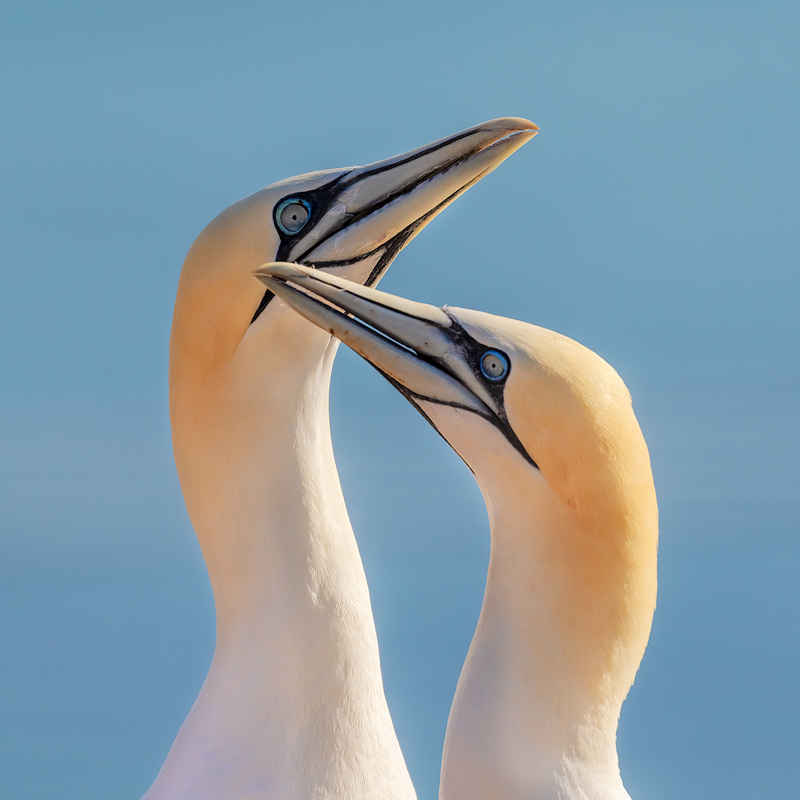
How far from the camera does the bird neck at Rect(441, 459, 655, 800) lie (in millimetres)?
4543

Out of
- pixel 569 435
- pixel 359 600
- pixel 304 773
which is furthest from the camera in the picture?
pixel 359 600

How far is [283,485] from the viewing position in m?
5.44

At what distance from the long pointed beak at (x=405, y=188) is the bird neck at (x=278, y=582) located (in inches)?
14.6

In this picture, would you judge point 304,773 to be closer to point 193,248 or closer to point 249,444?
point 249,444

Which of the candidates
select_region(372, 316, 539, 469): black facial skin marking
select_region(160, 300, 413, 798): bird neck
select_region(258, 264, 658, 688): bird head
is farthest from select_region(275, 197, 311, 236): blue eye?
select_region(258, 264, 658, 688): bird head

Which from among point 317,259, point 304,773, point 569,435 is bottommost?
point 304,773

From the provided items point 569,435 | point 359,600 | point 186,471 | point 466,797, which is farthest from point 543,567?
point 186,471

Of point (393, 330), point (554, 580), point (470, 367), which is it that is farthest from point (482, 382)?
point (554, 580)

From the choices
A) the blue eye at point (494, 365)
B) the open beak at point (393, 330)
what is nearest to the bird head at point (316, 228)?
the open beak at point (393, 330)

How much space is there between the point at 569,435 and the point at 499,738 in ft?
3.02

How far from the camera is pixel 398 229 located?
565cm

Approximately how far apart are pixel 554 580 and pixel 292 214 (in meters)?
1.75

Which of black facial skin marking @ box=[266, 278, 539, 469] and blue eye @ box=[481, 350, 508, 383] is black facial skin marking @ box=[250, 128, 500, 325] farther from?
blue eye @ box=[481, 350, 508, 383]

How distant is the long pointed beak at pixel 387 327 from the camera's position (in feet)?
16.2
